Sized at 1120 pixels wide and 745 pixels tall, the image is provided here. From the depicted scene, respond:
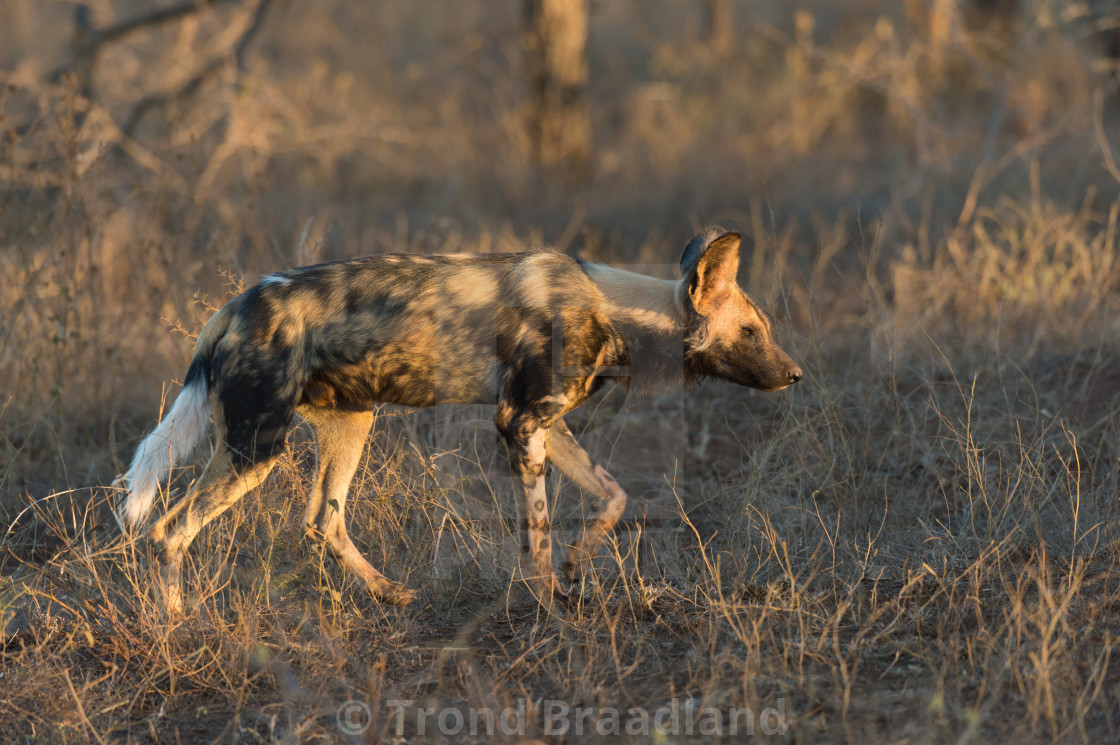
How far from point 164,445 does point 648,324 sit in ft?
5.25

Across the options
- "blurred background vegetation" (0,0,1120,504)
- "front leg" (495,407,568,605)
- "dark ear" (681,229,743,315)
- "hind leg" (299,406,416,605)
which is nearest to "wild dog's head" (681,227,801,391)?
"dark ear" (681,229,743,315)

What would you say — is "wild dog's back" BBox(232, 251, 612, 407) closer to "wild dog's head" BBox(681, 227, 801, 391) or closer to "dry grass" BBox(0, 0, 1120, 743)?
"wild dog's head" BBox(681, 227, 801, 391)

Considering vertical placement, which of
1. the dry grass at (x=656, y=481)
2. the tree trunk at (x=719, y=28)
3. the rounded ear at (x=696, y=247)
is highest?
the tree trunk at (x=719, y=28)

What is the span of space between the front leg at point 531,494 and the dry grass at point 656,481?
107mm

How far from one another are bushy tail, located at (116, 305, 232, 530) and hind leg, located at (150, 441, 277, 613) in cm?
9

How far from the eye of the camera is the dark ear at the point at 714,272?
11.0 feet

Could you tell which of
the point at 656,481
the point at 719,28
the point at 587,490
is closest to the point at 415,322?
the point at 587,490

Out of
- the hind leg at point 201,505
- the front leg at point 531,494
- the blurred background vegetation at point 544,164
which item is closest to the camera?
the hind leg at point 201,505

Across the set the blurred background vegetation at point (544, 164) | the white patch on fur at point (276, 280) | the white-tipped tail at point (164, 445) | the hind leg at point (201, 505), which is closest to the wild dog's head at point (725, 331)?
the blurred background vegetation at point (544, 164)

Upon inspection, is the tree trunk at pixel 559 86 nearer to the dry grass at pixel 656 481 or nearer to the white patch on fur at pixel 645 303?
the dry grass at pixel 656 481

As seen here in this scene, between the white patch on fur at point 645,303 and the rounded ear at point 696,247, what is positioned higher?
the rounded ear at point 696,247

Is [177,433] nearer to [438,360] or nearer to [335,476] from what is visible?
[335,476]

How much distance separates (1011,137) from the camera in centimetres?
934

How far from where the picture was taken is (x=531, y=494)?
3.50 metres
